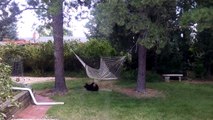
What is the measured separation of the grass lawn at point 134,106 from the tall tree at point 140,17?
4.70 feet

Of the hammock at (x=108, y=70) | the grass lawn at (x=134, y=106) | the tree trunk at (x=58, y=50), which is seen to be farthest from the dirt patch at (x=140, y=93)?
the tree trunk at (x=58, y=50)

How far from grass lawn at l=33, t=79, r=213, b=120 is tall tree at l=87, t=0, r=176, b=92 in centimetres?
143

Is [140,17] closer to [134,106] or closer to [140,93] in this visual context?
[134,106]

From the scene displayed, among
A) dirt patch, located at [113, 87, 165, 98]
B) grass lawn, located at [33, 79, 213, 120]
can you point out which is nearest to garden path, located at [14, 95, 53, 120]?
grass lawn, located at [33, 79, 213, 120]

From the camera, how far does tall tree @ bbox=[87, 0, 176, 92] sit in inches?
296

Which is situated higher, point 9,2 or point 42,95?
point 9,2

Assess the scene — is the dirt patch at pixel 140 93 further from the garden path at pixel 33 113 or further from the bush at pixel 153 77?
the garden path at pixel 33 113

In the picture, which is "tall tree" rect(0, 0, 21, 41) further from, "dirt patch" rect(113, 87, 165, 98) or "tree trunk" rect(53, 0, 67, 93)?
"dirt patch" rect(113, 87, 165, 98)

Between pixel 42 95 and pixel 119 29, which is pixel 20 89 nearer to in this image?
pixel 42 95

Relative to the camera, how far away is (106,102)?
896cm

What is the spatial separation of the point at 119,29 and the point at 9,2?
3100 mm

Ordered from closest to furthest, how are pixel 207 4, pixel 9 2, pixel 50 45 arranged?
pixel 207 4
pixel 9 2
pixel 50 45

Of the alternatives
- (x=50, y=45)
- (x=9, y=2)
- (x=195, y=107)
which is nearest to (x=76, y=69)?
(x=50, y=45)

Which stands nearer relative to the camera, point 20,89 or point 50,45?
point 20,89
